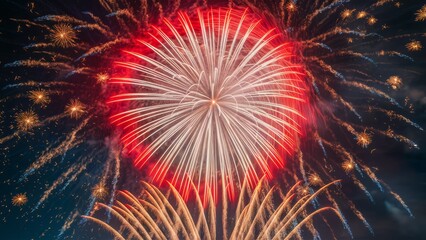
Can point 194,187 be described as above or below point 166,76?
below

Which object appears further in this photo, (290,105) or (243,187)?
(243,187)

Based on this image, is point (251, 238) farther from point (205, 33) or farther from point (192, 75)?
point (205, 33)

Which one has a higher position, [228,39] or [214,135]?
[228,39]

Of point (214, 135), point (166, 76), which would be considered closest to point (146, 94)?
point (166, 76)

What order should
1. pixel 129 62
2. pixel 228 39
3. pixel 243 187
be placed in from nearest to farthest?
1. pixel 129 62
2. pixel 228 39
3. pixel 243 187

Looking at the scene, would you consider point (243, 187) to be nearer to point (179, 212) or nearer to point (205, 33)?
point (179, 212)

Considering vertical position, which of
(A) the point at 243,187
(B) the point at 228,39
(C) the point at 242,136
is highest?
(B) the point at 228,39

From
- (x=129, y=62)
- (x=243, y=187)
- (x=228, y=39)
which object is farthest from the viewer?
(x=243, y=187)

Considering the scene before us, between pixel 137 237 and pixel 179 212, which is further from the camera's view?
pixel 179 212

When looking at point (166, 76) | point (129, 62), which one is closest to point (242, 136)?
point (166, 76)

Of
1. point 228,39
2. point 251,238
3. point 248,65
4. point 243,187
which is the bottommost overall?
point 251,238
